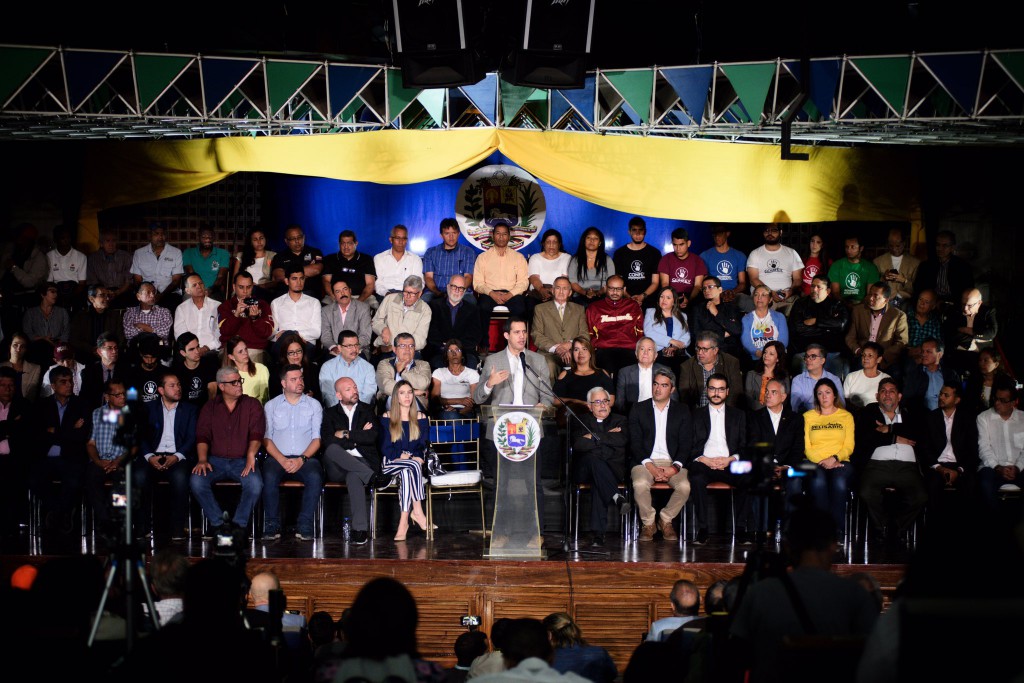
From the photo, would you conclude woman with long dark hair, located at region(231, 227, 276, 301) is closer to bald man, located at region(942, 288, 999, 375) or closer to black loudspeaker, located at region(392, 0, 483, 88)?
black loudspeaker, located at region(392, 0, 483, 88)

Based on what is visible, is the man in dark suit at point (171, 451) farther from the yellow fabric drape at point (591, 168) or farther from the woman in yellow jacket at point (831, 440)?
the woman in yellow jacket at point (831, 440)

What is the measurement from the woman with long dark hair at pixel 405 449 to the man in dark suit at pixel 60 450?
2.43m

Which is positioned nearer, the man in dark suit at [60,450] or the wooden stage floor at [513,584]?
the wooden stage floor at [513,584]

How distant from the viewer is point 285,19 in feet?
39.1

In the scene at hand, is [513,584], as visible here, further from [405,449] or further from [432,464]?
[405,449]

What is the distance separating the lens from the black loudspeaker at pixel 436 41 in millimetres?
8781

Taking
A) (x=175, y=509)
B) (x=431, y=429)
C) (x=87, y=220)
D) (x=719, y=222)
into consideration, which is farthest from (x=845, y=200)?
(x=87, y=220)

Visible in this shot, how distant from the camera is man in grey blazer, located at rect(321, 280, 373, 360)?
10.3 meters

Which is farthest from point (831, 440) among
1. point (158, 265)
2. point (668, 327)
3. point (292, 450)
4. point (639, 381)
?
point (158, 265)

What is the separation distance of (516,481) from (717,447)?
1.86m

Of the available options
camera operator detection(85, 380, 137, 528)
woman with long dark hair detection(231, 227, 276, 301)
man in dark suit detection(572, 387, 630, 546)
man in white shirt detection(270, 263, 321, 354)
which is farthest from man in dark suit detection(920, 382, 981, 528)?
camera operator detection(85, 380, 137, 528)

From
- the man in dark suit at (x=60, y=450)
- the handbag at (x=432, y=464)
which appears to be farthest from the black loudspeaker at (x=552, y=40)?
the man in dark suit at (x=60, y=450)

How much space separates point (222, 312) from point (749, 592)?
7175mm

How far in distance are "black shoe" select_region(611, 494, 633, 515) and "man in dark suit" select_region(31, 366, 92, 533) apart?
4.20 m
